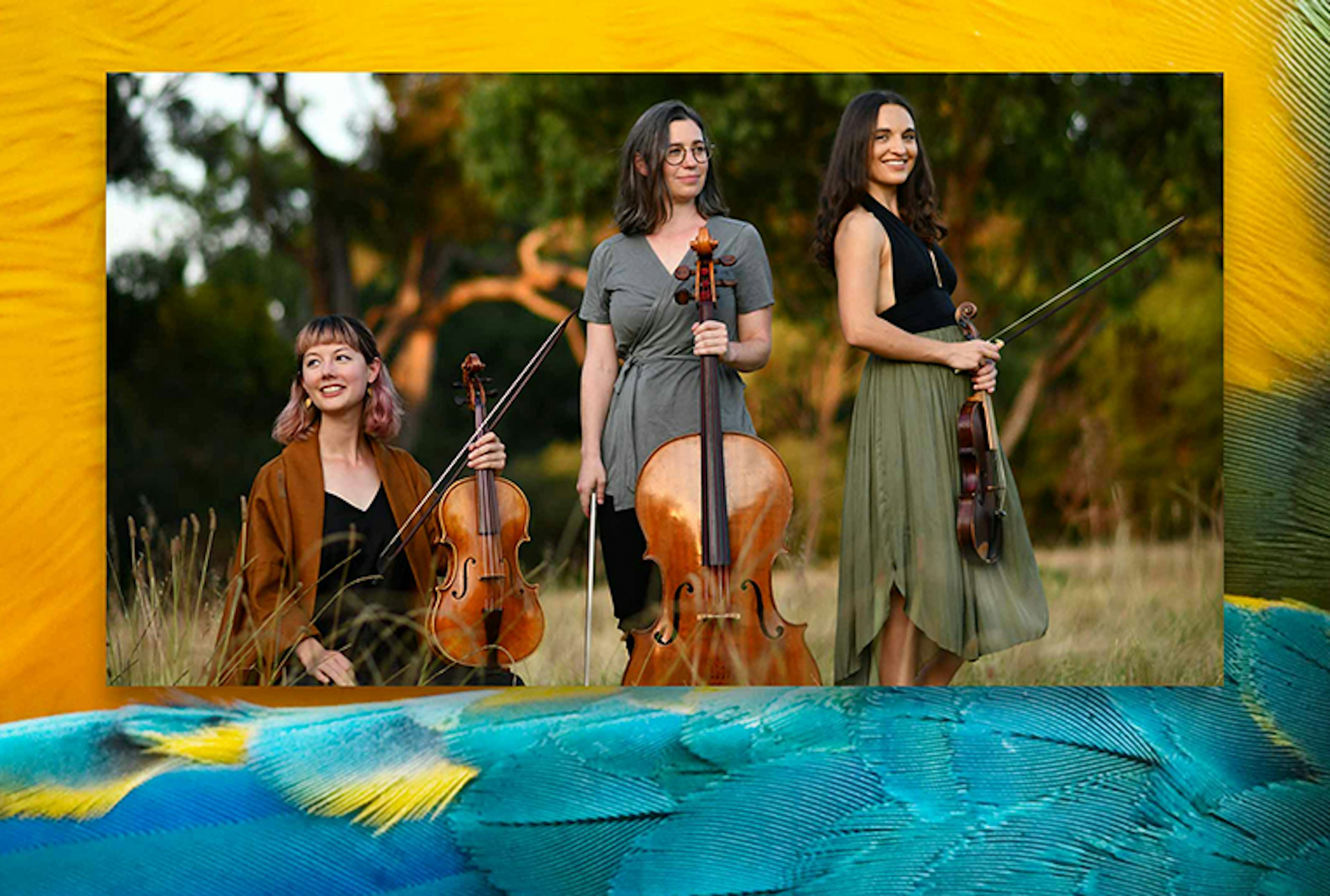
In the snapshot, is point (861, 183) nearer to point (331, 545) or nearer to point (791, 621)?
point (791, 621)

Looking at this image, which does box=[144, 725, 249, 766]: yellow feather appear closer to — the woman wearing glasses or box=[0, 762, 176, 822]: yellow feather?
box=[0, 762, 176, 822]: yellow feather

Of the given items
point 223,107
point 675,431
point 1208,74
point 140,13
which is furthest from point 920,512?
point 140,13

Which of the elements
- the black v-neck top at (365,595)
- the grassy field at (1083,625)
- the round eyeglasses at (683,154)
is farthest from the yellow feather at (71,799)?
the round eyeglasses at (683,154)

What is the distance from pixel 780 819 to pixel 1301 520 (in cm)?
159

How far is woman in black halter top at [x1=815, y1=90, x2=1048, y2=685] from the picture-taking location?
4320 mm

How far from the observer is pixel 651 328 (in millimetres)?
4340

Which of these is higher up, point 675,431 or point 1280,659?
point 675,431

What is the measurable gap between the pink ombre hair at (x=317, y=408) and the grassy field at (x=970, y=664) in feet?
1.45

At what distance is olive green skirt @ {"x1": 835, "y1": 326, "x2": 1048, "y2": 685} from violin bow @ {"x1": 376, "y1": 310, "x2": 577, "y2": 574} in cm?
91

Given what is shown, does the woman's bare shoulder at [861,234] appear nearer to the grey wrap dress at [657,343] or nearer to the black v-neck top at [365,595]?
the grey wrap dress at [657,343]

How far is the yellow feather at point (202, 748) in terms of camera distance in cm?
438

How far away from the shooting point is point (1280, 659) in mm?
4465

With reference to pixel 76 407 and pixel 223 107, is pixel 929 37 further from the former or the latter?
pixel 76 407

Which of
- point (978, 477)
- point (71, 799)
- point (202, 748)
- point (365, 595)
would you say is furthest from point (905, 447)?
point (71, 799)
